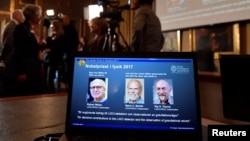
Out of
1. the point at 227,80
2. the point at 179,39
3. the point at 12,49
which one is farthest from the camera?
the point at 179,39

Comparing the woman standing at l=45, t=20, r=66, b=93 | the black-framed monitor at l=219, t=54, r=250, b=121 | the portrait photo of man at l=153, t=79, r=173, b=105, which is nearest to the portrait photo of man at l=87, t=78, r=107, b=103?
the portrait photo of man at l=153, t=79, r=173, b=105

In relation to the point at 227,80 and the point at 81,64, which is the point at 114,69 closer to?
the point at 81,64

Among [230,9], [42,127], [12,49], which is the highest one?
[230,9]

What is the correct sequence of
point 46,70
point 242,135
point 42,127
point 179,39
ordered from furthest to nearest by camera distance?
point 46,70, point 179,39, point 42,127, point 242,135

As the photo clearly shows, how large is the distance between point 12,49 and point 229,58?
2.19 meters

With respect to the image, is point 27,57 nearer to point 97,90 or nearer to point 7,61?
point 7,61

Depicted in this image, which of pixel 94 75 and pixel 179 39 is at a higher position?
pixel 179 39

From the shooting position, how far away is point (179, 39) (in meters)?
3.59

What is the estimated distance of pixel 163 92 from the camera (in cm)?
65

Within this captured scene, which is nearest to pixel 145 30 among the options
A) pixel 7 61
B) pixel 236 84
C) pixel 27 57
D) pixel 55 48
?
pixel 27 57

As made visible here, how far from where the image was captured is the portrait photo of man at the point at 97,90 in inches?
25.8

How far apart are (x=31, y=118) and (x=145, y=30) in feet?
4.20

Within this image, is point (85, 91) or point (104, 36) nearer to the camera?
point (85, 91)

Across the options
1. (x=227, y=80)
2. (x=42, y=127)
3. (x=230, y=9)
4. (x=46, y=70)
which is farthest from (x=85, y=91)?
(x=46, y=70)
